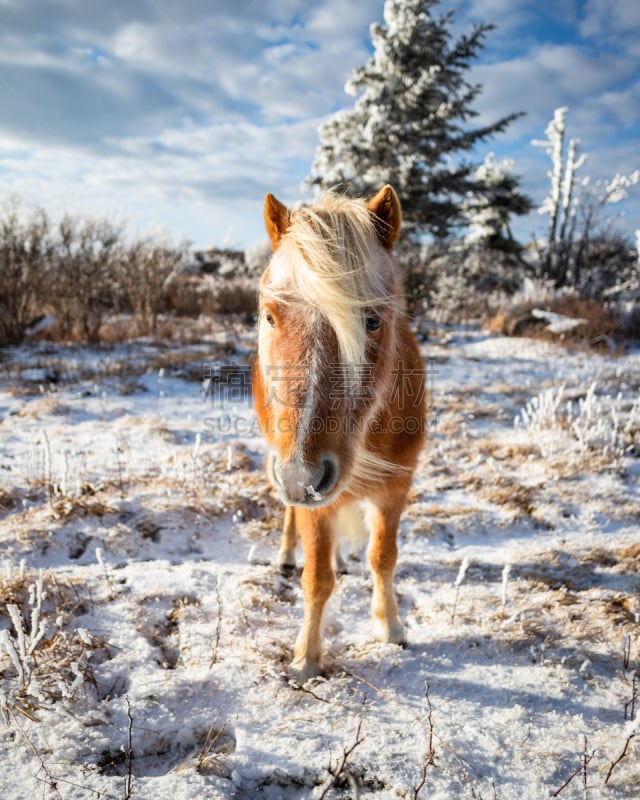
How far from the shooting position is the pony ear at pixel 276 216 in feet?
6.77

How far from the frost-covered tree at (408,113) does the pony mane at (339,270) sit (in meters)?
10.3

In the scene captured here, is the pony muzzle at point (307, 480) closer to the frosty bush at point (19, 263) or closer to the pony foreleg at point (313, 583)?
the pony foreleg at point (313, 583)

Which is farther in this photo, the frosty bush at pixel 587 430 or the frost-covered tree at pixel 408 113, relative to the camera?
the frost-covered tree at pixel 408 113

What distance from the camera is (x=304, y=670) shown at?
2.21 m

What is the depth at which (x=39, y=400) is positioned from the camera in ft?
20.7

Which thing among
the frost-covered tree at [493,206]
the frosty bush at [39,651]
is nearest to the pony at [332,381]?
the frosty bush at [39,651]

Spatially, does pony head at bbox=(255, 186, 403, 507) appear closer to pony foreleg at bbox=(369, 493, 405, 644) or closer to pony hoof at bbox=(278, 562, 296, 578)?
pony foreleg at bbox=(369, 493, 405, 644)

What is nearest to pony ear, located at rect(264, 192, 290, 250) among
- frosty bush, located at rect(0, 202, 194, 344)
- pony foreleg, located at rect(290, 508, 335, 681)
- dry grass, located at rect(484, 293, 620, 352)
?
pony foreleg, located at rect(290, 508, 335, 681)

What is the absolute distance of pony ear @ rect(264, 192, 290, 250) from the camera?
6.77 feet

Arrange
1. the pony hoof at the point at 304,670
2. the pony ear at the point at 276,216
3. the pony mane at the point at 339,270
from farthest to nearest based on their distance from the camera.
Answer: the pony hoof at the point at 304,670, the pony ear at the point at 276,216, the pony mane at the point at 339,270

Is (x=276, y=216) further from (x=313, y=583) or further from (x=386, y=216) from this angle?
(x=313, y=583)

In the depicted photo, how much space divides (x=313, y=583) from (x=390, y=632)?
56 centimetres

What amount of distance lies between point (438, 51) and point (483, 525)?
43.5ft

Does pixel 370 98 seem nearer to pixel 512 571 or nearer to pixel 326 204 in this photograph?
pixel 326 204
